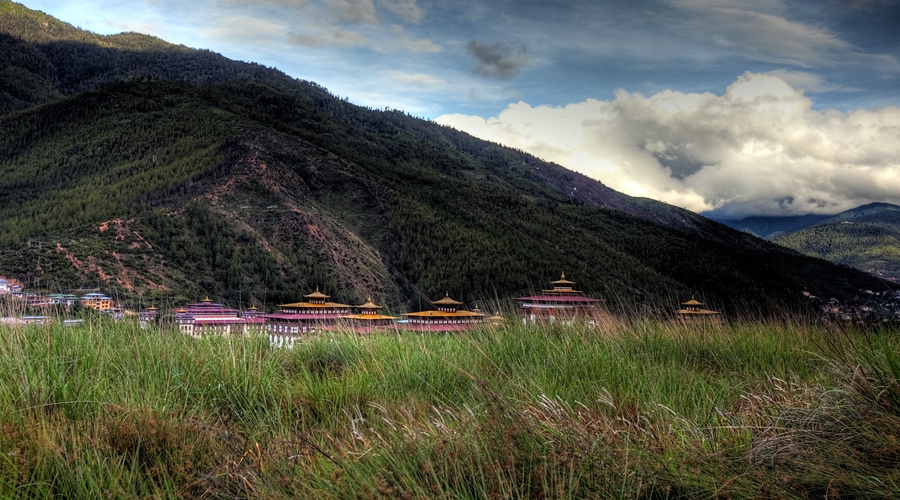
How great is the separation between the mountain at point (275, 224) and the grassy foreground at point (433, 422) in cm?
3788

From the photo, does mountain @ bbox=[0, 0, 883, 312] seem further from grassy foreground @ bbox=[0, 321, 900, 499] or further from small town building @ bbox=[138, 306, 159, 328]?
grassy foreground @ bbox=[0, 321, 900, 499]

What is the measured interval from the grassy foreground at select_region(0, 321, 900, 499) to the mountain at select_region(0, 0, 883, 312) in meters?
37.9

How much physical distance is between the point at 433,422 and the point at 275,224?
3208 inches

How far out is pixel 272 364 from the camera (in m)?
4.97

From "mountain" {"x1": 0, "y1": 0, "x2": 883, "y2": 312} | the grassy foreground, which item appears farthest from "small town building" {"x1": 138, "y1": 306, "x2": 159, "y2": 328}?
"mountain" {"x1": 0, "y1": 0, "x2": 883, "y2": 312}

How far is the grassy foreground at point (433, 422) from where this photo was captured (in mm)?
2676

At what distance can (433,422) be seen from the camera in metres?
3.56

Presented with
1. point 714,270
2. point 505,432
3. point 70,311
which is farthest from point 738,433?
point 714,270

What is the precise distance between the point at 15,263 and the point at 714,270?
10127 cm

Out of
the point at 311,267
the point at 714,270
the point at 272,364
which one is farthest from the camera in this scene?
the point at 714,270

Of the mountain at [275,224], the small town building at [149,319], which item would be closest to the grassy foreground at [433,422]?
the small town building at [149,319]

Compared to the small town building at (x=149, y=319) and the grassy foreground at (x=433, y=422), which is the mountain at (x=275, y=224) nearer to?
the small town building at (x=149, y=319)

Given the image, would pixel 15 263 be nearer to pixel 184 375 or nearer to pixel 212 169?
pixel 212 169

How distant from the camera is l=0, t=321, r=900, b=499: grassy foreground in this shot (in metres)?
2.68
